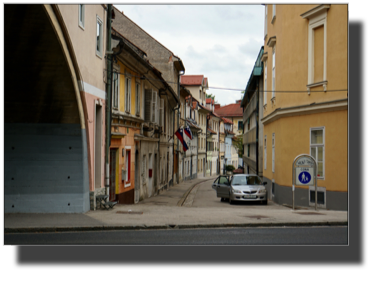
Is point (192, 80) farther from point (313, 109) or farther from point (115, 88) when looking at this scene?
point (313, 109)

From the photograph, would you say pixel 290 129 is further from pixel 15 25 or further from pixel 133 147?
pixel 15 25

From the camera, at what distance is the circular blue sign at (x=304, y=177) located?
16.3 meters

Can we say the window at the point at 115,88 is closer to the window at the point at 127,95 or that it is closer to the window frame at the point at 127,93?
the window frame at the point at 127,93

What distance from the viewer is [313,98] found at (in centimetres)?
1806

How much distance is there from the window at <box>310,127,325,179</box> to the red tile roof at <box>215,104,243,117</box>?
269 feet

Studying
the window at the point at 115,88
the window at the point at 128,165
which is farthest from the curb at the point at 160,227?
the window at the point at 128,165

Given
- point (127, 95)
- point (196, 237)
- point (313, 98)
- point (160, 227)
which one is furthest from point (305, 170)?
point (127, 95)

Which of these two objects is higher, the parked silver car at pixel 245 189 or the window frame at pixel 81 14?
the window frame at pixel 81 14

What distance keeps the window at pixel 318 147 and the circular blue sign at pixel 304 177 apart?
154 centimetres

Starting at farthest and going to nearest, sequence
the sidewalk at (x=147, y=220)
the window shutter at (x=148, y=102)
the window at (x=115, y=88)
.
Answer: the window shutter at (x=148, y=102) < the window at (x=115, y=88) < the sidewalk at (x=147, y=220)

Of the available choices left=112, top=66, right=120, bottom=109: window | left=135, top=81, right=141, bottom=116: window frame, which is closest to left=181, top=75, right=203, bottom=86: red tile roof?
left=135, top=81, right=141, bottom=116: window frame

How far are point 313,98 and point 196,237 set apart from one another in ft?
31.8

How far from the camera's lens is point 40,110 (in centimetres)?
1382
